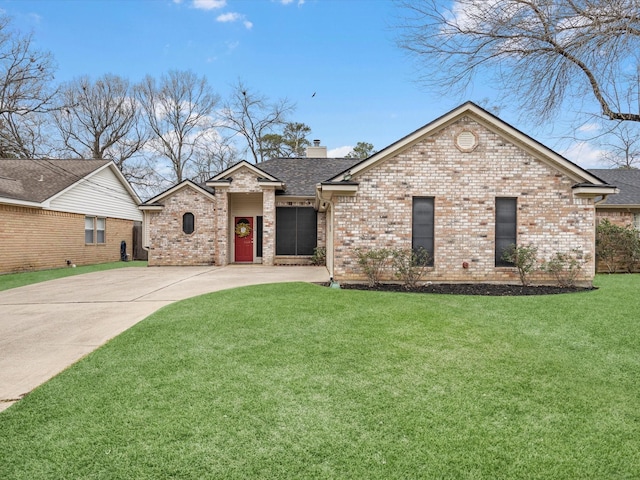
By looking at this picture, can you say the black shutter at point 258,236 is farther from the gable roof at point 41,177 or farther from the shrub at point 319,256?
the gable roof at point 41,177

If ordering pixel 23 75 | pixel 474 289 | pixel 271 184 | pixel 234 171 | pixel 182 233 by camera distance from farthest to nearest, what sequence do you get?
1. pixel 23 75
2. pixel 182 233
3. pixel 234 171
4. pixel 271 184
5. pixel 474 289

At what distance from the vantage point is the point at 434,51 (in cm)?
555

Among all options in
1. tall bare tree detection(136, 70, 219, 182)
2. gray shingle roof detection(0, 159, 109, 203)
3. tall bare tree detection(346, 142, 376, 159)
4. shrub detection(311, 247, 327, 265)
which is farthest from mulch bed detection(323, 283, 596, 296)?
tall bare tree detection(346, 142, 376, 159)

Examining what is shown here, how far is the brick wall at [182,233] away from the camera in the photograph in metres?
15.8

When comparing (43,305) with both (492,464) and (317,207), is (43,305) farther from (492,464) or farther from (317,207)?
(317,207)

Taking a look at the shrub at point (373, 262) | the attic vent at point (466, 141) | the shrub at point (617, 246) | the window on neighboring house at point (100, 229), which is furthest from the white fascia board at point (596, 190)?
the window on neighboring house at point (100, 229)

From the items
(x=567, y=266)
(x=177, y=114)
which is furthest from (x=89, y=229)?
(x=567, y=266)

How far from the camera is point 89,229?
18438 mm

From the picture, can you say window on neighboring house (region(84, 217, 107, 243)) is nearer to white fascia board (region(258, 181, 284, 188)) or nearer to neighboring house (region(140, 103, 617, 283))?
white fascia board (region(258, 181, 284, 188))

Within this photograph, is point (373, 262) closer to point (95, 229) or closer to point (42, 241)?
point (42, 241)

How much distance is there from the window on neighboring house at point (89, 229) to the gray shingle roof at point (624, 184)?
23167mm

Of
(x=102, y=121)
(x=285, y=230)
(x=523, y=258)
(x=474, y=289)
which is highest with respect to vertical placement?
(x=102, y=121)

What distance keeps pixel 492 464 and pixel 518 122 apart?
524cm

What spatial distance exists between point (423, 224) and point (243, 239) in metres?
9.74
